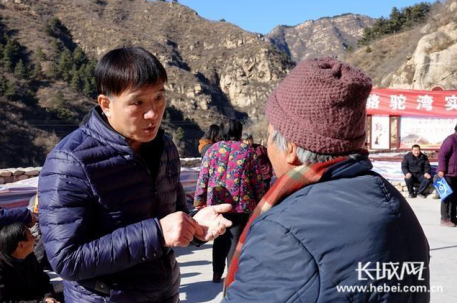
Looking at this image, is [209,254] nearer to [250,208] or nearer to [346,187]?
[250,208]

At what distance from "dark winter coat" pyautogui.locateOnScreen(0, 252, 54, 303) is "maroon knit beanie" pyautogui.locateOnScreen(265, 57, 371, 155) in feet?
8.40

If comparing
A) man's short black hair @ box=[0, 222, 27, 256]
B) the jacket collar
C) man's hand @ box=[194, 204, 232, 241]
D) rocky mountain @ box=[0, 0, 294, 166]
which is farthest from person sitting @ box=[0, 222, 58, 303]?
rocky mountain @ box=[0, 0, 294, 166]

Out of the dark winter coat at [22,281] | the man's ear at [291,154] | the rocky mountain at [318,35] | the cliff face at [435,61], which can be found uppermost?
the rocky mountain at [318,35]

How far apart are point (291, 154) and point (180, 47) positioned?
241 ft

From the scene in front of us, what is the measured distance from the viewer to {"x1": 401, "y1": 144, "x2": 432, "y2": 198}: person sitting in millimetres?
10242

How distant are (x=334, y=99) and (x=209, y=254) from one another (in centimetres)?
486

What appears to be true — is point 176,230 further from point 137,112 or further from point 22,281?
point 22,281

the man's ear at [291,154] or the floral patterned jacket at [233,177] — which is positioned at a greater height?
the man's ear at [291,154]

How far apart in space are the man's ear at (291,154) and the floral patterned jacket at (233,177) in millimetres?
2798

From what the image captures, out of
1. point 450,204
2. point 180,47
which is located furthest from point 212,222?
point 180,47

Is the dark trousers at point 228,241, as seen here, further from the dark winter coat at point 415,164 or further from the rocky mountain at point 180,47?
the rocky mountain at point 180,47

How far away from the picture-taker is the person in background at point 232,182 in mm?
4129

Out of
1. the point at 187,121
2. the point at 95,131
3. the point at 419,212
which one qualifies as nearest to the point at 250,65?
the point at 187,121

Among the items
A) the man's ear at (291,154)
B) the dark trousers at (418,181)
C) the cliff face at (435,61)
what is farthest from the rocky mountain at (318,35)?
the man's ear at (291,154)
